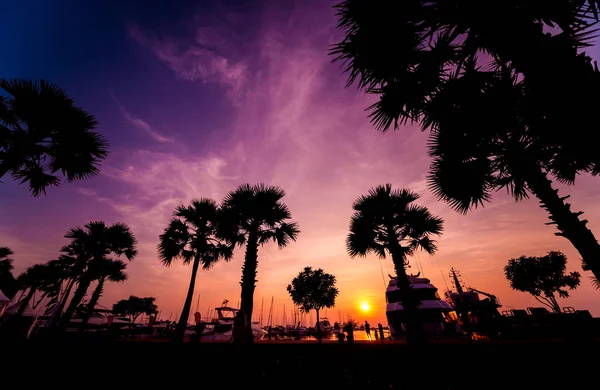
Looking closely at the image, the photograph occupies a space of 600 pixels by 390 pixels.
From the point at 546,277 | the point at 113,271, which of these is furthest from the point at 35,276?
the point at 546,277

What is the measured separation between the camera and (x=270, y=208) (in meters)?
14.1

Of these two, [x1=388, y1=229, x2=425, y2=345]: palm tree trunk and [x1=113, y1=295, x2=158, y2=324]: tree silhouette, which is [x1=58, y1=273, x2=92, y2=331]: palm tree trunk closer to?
[x1=388, y1=229, x2=425, y2=345]: palm tree trunk

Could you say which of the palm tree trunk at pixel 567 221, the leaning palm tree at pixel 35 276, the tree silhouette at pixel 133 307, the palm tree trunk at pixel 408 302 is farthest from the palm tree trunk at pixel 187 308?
the tree silhouette at pixel 133 307

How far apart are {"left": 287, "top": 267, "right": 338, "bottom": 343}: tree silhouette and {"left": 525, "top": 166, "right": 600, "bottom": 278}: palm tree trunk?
27.6 meters

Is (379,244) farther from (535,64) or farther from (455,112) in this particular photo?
(535,64)

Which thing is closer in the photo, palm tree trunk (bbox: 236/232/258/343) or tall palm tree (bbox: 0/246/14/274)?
palm tree trunk (bbox: 236/232/258/343)

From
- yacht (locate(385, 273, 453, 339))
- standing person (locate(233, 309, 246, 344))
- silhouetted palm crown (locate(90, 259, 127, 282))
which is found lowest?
standing person (locate(233, 309, 246, 344))

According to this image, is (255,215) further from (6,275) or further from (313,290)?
(6,275)

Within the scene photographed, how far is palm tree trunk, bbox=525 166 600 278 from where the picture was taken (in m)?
4.25

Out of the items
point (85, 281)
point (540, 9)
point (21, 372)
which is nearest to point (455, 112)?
point (540, 9)

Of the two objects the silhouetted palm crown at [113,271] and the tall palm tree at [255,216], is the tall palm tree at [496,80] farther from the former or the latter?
the silhouetted palm crown at [113,271]

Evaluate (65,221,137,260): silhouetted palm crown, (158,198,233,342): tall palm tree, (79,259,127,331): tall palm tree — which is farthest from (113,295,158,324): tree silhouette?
(158,198,233,342): tall palm tree

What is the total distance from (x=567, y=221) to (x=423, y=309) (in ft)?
66.5

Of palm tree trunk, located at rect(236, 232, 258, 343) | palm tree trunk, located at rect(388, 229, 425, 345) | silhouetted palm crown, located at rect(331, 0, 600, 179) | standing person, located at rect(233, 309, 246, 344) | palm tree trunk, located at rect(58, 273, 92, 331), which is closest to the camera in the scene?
silhouetted palm crown, located at rect(331, 0, 600, 179)
